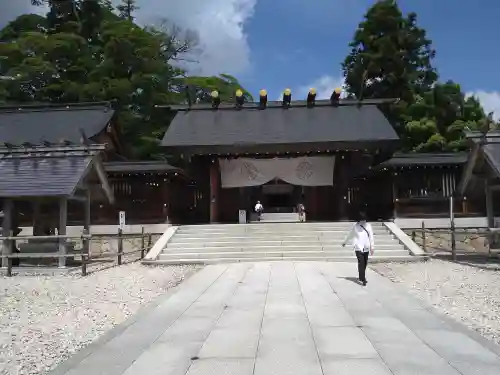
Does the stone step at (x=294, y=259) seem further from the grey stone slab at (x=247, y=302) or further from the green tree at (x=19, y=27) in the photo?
the green tree at (x=19, y=27)

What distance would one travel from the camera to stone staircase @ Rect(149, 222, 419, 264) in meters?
12.9

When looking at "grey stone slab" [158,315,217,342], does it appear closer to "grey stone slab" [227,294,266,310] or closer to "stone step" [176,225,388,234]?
"grey stone slab" [227,294,266,310]

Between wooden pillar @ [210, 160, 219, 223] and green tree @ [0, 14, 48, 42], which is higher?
green tree @ [0, 14, 48, 42]

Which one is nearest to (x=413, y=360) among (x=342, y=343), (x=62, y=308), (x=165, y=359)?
(x=342, y=343)

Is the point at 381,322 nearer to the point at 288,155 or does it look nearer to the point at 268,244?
the point at 268,244

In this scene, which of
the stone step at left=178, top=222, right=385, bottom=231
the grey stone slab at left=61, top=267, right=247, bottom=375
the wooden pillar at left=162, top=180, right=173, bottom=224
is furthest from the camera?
the wooden pillar at left=162, top=180, right=173, bottom=224

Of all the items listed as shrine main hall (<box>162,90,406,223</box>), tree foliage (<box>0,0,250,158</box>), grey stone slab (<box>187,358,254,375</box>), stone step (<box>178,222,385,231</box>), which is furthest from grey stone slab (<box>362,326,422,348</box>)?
tree foliage (<box>0,0,250,158</box>)

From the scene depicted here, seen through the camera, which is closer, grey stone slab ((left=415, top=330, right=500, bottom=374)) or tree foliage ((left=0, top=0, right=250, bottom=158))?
grey stone slab ((left=415, top=330, right=500, bottom=374))

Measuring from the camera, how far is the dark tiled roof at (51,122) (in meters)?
21.6

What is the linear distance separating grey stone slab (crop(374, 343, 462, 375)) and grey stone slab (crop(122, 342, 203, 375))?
6.27ft

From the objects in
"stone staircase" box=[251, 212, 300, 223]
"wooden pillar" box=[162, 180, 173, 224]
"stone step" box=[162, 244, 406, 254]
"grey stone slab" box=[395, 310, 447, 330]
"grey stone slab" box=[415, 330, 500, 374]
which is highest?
"wooden pillar" box=[162, 180, 173, 224]

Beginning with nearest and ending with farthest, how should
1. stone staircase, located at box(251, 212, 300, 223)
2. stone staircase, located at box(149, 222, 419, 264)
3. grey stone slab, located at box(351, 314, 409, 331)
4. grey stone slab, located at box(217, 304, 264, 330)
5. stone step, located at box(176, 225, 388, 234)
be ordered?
1. grey stone slab, located at box(351, 314, 409, 331)
2. grey stone slab, located at box(217, 304, 264, 330)
3. stone staircase, located at box(149, 222, 419, 264)
4. stone step, located at box(176, 225, 388, 234)
5. stone staircase, located at box(251, 212, 300, 223)

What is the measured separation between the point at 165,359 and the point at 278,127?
16.5 metres

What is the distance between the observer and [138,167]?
60.5 ft
